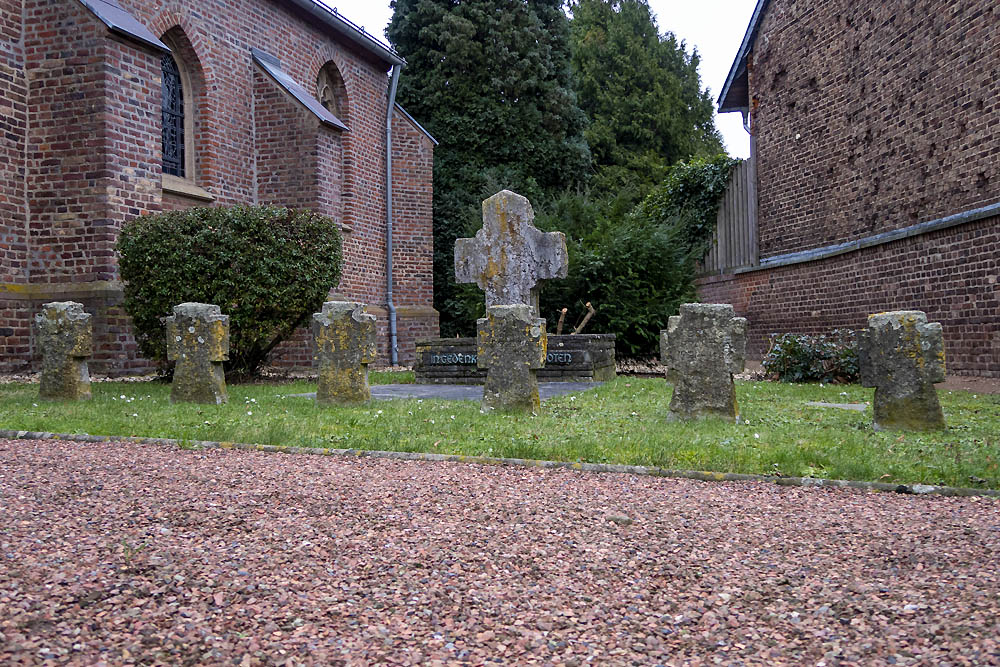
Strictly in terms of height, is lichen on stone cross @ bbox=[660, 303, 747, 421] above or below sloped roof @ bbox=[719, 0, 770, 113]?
below

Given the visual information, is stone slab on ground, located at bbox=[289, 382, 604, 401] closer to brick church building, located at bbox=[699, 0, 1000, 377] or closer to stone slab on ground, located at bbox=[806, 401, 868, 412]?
stone slab on ground, located at bbox=[806, 401, 868, 412]

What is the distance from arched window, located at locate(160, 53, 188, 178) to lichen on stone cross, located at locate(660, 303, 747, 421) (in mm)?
10667

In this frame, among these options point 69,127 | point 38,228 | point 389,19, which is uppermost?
point 389,19

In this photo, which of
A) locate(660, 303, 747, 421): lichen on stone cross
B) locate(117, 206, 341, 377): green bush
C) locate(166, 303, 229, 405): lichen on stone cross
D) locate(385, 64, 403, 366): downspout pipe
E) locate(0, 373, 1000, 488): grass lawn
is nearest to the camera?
locate(0, 373, 1000, 488): grass lawn

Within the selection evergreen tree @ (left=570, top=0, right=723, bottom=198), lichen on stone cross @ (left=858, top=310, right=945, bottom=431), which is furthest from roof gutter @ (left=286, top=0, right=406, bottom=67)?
lichen on stone cross @ (left=858, top=310, right=945, bottom=431)

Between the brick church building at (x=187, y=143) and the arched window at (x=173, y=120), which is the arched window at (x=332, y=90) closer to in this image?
the brick church building at (x=187, y=143)

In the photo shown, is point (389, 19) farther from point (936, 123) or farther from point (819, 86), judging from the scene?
point (936, 123)

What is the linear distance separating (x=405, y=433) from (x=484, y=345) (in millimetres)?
1863

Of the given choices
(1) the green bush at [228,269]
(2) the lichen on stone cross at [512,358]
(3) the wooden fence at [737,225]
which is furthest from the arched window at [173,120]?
(3) the wooden fence at [737,225]

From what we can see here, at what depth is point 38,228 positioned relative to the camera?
11227 millimetres

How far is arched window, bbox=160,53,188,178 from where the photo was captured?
44.6 feet

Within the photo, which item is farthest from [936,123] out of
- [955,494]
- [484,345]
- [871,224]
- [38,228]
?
[38,228]

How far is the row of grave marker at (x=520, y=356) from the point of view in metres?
5.74

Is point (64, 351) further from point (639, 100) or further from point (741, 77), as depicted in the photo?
point (639, 100)
